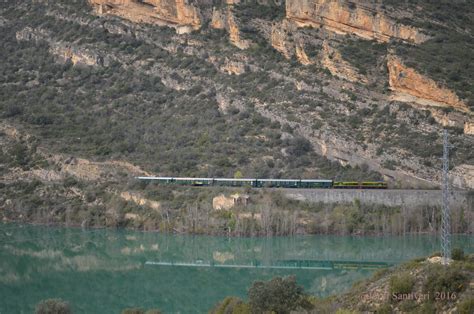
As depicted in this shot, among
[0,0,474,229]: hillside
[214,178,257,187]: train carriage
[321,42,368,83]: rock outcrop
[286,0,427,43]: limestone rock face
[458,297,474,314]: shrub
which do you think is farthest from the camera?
[286,0,427,43]: limestone rock face

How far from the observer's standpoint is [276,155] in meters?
69.6

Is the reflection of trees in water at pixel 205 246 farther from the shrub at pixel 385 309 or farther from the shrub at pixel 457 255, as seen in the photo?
the shrub at pixel 385 309

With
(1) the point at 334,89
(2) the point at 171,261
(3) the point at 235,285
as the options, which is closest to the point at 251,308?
(3) the point at 235,285

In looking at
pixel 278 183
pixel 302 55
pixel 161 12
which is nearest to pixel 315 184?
pixel 278 183

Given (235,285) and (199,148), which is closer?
(235,285)

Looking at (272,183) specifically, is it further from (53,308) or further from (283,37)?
(53,308)

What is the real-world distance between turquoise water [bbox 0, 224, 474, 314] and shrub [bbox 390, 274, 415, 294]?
1411cm

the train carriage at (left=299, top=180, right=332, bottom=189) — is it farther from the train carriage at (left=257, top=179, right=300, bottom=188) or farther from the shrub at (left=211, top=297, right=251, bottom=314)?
the shrub at (left=211, top=297, right=251, bottom=314)

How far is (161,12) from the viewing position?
8706 centimetres

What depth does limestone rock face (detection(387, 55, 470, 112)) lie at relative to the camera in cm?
6775

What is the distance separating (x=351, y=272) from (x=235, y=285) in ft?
18.8

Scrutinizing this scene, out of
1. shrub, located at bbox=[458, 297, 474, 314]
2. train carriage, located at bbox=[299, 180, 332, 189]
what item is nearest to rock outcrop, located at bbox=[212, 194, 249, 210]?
train carriage, located at bbox=[299, 180, 332, 189]

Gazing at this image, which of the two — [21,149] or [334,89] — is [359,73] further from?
[21,149]

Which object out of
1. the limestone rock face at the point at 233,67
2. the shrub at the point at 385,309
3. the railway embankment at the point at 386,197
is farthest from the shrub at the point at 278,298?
the limestone rock face at the point at 233,67
